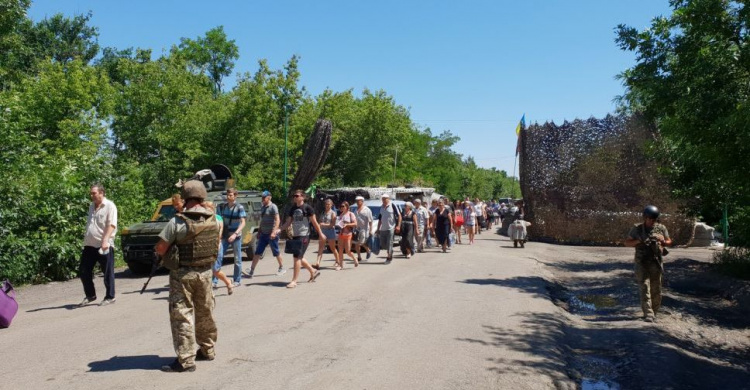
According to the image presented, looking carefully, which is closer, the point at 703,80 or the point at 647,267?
the point at 647,267

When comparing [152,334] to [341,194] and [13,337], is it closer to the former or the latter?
[13,337]

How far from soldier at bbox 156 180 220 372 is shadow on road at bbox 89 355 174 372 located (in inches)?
11.9

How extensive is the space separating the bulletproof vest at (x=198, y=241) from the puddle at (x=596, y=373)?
153 inches

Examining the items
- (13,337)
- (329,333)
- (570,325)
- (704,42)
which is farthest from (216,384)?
(704,42)

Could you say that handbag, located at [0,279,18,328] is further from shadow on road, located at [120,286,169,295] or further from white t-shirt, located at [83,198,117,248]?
shadow on road, located at [120,286,169,295]

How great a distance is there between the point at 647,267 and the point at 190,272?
633 centimetres

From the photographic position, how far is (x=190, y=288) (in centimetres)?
581

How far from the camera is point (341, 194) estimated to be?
88.4ft

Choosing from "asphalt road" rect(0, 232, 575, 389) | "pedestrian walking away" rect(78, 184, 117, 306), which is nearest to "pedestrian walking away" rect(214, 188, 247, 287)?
"asphalt road" rect(0, 232, 575, 389)

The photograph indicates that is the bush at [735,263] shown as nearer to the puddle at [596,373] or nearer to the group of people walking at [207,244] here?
the group of people walking at [207,244]

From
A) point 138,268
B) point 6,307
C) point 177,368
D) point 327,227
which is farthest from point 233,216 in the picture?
point 177,368

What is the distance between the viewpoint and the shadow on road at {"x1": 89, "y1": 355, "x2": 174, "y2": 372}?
19.2ft

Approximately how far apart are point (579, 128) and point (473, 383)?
21.3 metres

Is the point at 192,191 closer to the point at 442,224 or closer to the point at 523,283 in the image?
the point at 523,283
